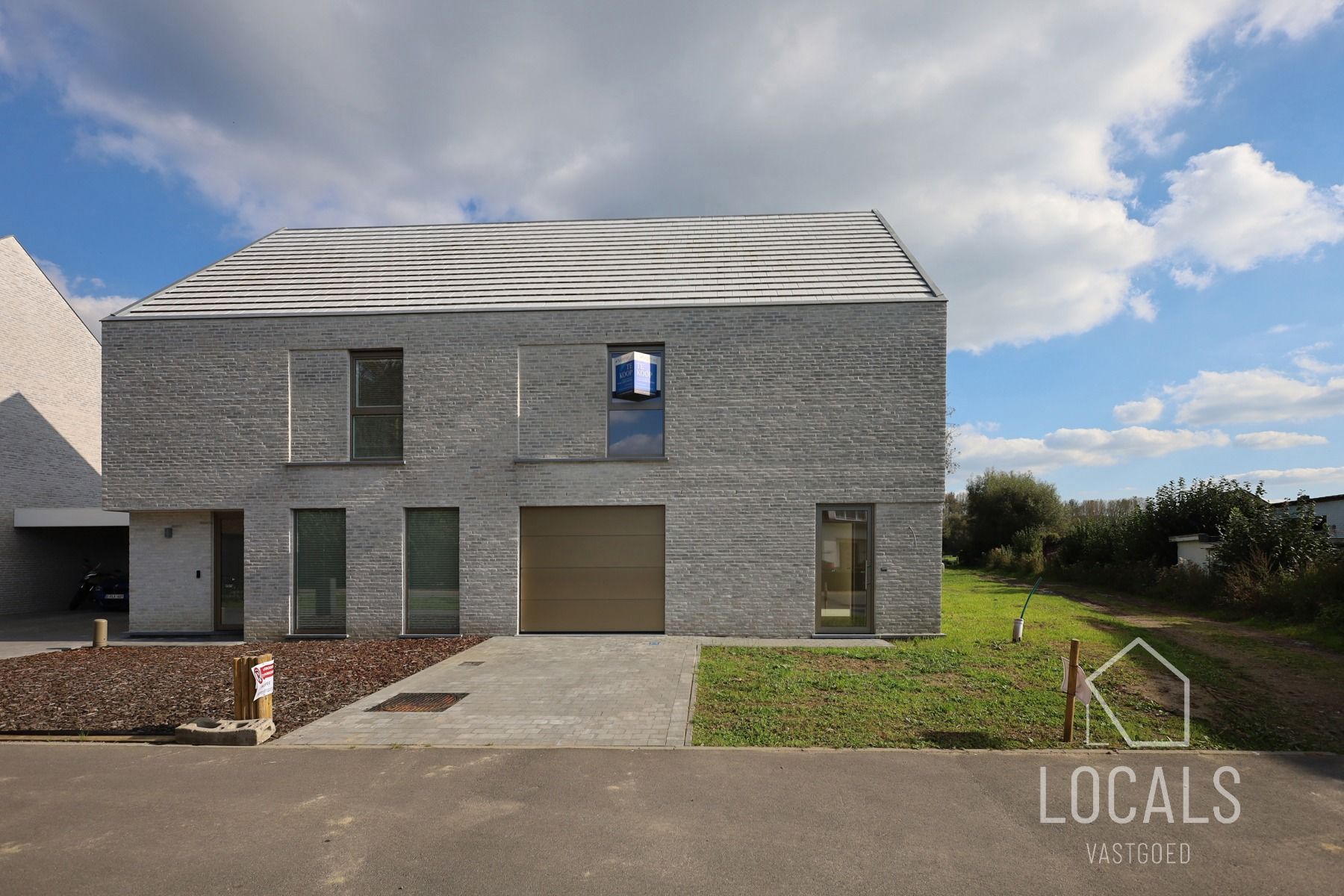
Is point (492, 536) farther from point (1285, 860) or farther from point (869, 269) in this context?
point (1285, 860)

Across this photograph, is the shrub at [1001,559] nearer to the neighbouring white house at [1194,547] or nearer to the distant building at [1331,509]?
the neighbouring white house at [1194,547]

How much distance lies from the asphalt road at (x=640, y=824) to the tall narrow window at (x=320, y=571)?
6.22 m

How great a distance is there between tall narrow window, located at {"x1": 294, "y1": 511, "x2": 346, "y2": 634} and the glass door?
863 cm

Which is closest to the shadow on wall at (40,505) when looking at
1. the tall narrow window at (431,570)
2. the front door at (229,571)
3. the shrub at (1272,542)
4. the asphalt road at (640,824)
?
the front door at (229,571)

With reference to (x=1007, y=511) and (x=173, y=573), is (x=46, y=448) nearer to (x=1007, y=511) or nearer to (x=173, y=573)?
(x=173, y=573)

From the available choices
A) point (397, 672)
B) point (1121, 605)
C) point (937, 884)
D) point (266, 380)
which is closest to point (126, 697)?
point (397, 672)

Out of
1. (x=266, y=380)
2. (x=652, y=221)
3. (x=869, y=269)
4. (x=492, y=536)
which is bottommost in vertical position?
(x=492, y=536)

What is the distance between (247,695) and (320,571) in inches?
245

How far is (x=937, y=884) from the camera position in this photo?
4.09 m

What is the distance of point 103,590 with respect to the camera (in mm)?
17812

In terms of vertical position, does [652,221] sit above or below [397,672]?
above

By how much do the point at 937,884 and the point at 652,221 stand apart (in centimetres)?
1386

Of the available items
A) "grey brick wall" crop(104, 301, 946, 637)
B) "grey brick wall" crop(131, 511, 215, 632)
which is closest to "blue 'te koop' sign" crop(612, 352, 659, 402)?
"grey brick wall" crop(104, 301, 946, 637)

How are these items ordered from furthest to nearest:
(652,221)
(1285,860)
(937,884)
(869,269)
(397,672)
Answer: (652,221) < (869,269) < (397,672) < (1285,860) < (937,884)
